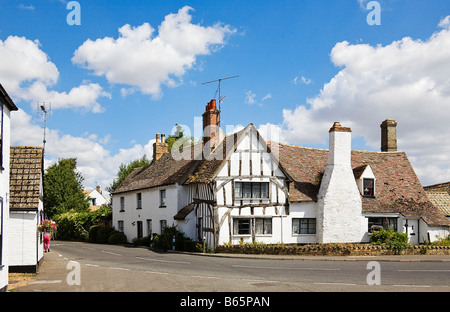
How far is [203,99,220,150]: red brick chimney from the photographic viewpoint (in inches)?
1391

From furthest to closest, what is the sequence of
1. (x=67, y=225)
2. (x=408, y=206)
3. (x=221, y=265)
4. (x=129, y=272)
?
(x=67, y=225), (x=408, y=206), (x=221, y=265), (x=129, y=272)

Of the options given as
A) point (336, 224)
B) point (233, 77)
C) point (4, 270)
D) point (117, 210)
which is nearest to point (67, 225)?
point (117, 210)

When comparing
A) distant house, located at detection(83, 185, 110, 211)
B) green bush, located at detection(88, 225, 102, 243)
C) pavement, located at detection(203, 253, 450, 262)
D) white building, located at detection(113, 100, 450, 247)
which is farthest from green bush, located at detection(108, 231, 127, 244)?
distant house, located at detection(83, 185, 110, 211)

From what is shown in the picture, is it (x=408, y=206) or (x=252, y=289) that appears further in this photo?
(x=408, y=206)

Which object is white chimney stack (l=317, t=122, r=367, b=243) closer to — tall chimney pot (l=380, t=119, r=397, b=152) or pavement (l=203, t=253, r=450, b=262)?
pavement (l=203, t=253, r=450, b=262)

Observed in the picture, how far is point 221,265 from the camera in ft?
72.0

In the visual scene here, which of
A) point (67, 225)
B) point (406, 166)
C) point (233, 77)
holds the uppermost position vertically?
point (233, 77)

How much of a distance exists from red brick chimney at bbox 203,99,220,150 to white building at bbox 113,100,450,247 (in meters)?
0.08

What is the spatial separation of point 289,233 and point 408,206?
31.2 feet

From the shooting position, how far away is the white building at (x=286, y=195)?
30734 mm

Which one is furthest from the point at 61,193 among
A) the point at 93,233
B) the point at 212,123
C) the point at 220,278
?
the point at 220,278
